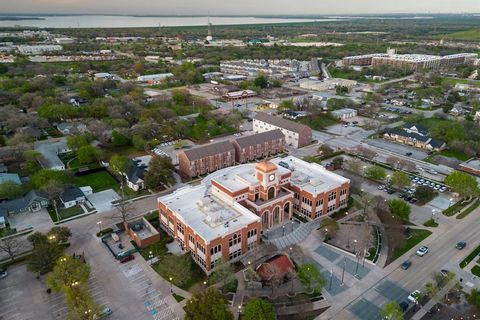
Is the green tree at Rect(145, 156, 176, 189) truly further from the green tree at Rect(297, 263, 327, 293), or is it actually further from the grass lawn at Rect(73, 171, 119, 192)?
the green tree at Rect(297, 263, 327, 293)

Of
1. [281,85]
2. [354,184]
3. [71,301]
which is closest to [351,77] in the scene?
[281,85]

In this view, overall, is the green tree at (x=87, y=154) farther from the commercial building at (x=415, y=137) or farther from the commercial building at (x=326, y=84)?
the commercial building at (x=326, y=84)

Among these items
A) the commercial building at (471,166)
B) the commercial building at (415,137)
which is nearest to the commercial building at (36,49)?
the commercial building at (415,137)

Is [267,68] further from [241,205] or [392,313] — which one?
[392,313]

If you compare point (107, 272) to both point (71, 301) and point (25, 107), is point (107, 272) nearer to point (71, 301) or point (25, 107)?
point (71, 301)

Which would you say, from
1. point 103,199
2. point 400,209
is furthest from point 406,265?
point 103,199
